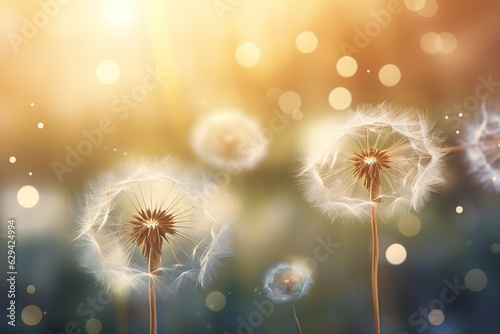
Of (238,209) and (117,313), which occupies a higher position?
(238,209)

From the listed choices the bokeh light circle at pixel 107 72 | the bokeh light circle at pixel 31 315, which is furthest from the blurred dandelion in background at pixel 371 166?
the bokeh light circle at pixel 31 315

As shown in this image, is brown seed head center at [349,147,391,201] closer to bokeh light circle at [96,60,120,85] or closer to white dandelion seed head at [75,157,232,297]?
white dandelion seed head at [75,157,232,297]

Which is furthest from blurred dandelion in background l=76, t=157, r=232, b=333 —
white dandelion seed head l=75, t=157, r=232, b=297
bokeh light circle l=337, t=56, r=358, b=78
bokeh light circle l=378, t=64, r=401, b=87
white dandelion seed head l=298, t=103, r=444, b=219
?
bokeh light circle l=378, t=64, r=401, b=87

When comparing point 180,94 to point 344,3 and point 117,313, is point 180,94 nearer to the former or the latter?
point 344,3

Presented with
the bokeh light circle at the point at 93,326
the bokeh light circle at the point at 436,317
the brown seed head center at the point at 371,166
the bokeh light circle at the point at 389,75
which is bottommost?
the bokeh light circle at the point at 93,326

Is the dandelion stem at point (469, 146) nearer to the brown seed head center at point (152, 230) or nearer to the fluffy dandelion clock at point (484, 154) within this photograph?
the fluffy dandelion clock at point (484, 154)

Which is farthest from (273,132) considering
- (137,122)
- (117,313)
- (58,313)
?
(58,313)

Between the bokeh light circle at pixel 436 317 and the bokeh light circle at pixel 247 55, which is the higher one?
the bokeh light circle at pixel 247 55
